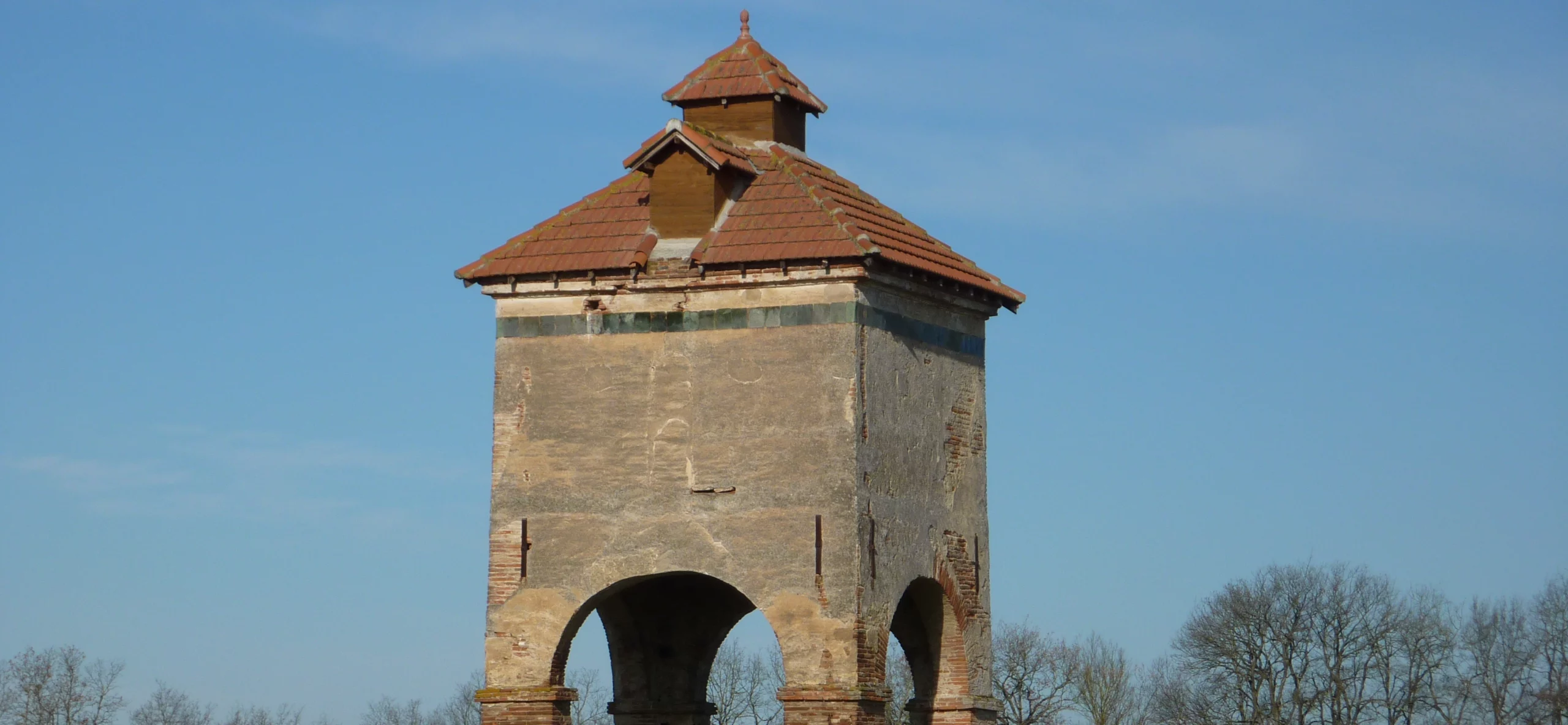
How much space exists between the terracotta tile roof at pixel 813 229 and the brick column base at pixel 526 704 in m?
5.01

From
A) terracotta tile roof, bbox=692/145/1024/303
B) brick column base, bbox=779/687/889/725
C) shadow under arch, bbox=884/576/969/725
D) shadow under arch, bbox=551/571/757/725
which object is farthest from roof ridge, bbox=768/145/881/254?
shadow under arch, bbox=551/571/757/725

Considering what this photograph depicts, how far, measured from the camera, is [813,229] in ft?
90.1

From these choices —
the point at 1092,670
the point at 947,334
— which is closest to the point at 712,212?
the point at 947,334

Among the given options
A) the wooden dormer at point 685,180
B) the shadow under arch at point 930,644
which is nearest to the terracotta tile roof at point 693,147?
the wooden dormer at point 685,180

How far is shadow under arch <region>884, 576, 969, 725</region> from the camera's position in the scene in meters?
28.9

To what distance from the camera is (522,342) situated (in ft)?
92.3

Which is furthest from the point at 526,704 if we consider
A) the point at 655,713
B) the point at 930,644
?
the point at 930,644

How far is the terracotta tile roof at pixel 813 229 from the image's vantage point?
2723cm

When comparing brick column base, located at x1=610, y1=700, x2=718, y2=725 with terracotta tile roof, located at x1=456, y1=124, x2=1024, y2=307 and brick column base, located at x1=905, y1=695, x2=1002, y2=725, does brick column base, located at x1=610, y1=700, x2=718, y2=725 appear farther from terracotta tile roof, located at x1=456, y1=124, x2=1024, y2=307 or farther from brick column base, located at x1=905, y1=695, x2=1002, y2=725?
terracotta tile roof, located at x1=456, y1=124, x2=1024, y2=307

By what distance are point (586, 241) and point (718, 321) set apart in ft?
6.51

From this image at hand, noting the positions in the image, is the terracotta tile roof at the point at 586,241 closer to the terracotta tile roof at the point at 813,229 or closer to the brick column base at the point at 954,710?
the terracotta tile roof at the point at 813,229

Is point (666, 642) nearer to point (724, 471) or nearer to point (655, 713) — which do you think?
point (655, 713)

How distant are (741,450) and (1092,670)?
132ft

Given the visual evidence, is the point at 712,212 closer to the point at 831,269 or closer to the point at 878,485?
the point at 831,269
